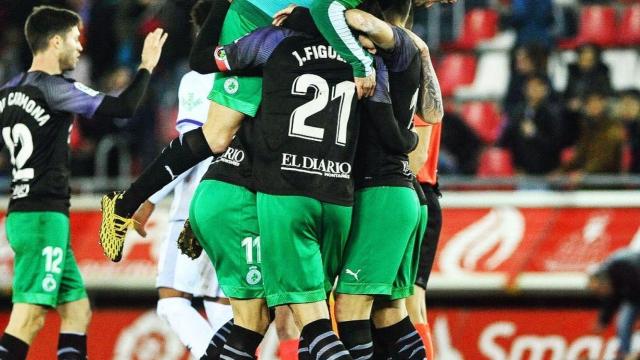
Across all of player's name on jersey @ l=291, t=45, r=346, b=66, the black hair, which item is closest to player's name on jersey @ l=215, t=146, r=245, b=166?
player's name on jersey @ l=291, t=45, r=346, b=66

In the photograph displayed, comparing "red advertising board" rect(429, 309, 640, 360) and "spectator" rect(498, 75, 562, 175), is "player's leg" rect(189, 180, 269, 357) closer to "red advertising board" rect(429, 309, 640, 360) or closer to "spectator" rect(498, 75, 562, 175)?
"red advertising board" rect(429, 309, 640, 360)

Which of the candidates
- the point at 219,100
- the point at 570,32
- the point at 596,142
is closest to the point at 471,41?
the point at 570,32

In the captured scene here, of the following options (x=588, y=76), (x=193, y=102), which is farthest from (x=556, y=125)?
(x=193, y=102)

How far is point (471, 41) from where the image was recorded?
15.2 m

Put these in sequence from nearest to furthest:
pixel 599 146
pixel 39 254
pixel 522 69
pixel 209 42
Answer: pixel 209 42 → pixel 39 254 → pixel 599 146 → pixel 522 69

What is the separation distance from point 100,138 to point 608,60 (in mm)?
5877

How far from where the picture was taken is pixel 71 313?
7.57 m

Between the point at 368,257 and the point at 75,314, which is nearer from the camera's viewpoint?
the point at 368,257

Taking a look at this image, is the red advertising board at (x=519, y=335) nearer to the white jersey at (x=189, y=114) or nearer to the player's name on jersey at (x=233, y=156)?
the white jersey at (x=189, y=114)

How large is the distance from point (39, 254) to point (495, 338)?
4737mm

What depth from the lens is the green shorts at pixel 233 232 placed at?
5613 millimetres

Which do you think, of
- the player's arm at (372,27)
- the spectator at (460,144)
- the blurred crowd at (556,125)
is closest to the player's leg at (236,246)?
the player's arm at (372,27)

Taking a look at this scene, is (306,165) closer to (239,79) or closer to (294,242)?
(294,242)

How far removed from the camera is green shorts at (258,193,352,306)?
538 cm
